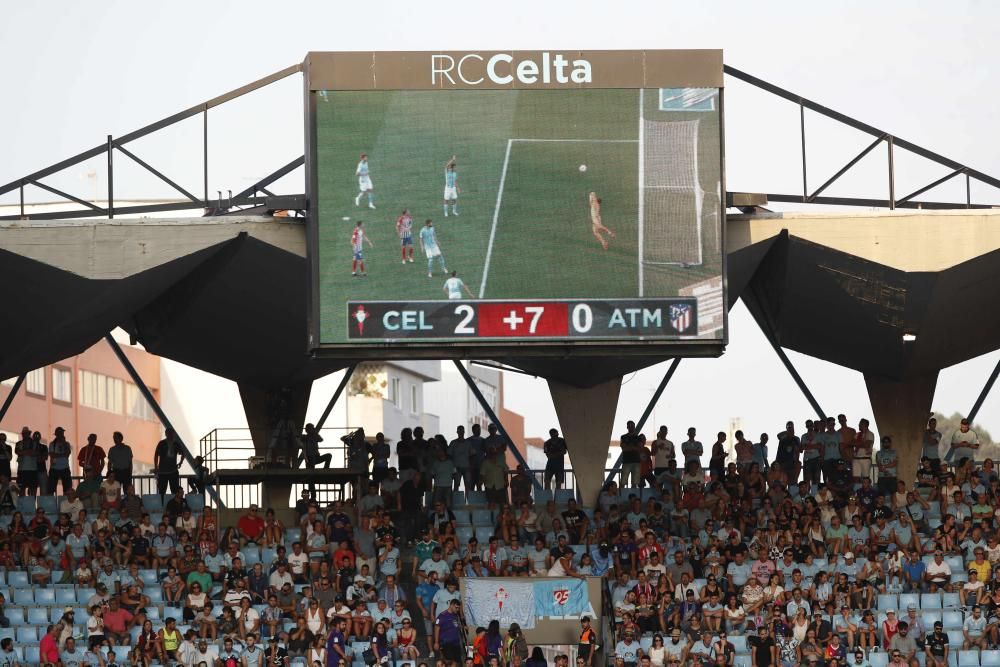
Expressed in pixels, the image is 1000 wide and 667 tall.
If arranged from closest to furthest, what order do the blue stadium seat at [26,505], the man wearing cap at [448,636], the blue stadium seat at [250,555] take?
the man wearing cap at [448,636], the blue stadium seat at [250,555], the blue stadium seat at [26,505]

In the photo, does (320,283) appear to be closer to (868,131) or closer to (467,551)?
(467,551)

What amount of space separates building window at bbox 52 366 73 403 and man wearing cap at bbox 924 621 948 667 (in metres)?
37.4

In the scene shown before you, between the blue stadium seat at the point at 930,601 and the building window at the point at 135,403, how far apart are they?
41753 mm

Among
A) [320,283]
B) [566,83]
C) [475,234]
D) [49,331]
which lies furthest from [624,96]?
[49,331]

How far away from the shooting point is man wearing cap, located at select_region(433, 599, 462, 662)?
2391 centimetres

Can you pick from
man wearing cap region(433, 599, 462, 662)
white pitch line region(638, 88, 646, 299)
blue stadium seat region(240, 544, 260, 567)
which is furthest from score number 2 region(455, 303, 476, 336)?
blue stadium seat region(240, 544, 260, 567)

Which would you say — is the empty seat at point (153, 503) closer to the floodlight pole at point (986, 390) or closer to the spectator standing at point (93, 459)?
the spectator standing at point (93, 459)

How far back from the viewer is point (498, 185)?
2436 centimetres

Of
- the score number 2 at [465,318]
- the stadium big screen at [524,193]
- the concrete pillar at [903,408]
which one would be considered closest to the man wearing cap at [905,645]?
the stadium big screen at [524,193]

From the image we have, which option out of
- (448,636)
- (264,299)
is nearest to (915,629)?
(448,636)

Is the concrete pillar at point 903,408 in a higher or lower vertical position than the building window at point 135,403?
lower

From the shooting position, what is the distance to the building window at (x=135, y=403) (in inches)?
2486

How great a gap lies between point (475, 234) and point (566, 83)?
7.79ft

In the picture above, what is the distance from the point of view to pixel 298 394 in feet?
111
